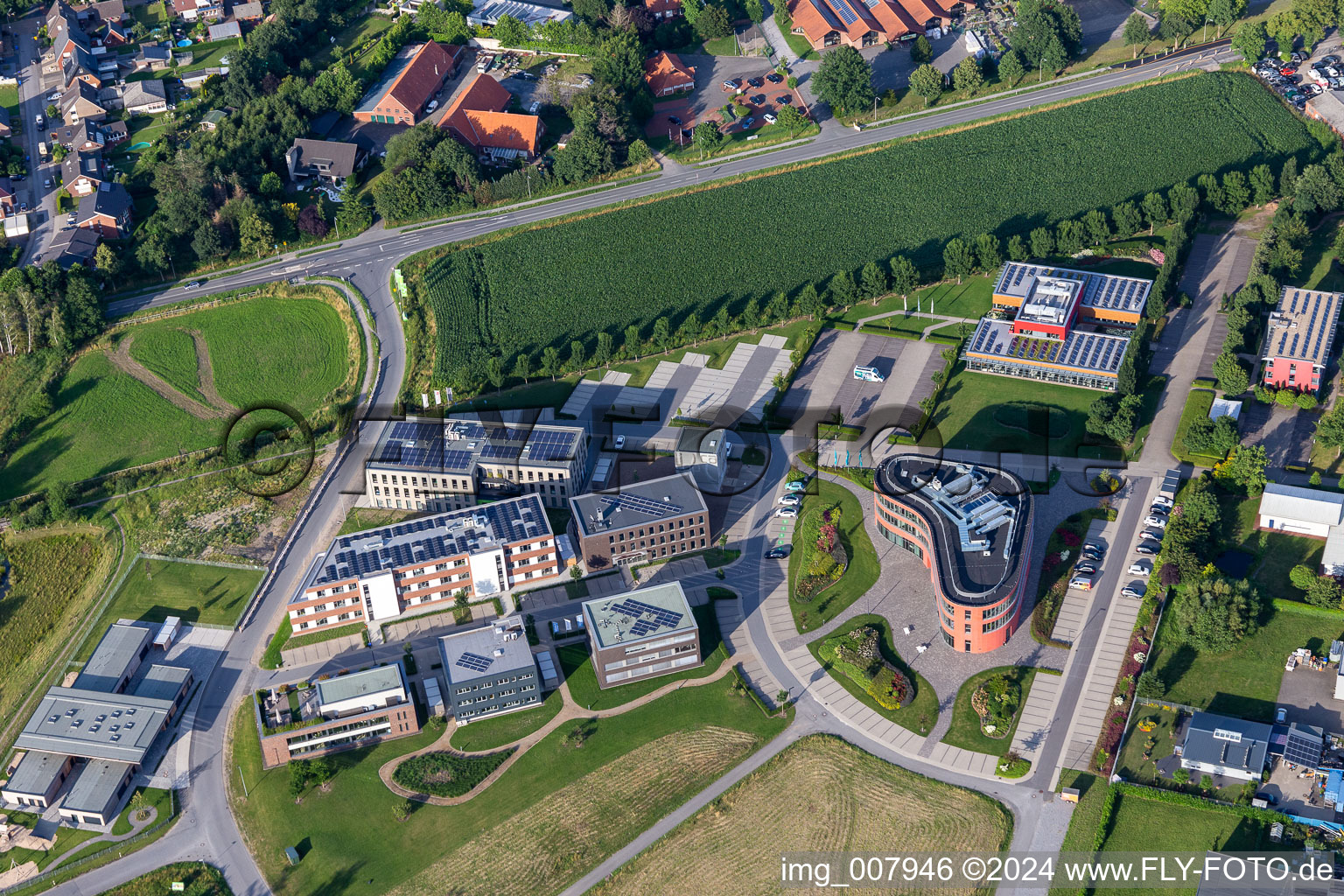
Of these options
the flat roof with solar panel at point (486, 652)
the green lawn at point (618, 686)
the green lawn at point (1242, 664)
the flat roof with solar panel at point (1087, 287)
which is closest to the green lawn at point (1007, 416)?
the flat roof with solar panel at point (1087, 287)

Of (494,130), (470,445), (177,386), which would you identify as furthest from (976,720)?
(494,130)

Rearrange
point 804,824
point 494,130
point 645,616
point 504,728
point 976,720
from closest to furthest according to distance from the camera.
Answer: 1. point 804,824
2. point 976,720
3. point 504,728
4. point 645,616
5. point 494,130

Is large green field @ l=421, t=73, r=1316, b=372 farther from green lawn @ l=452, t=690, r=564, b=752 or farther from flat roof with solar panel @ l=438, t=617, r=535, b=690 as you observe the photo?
green lawn @ l=452, t=690, r=564, b=752

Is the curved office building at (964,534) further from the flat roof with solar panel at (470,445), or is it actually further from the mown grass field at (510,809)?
the flat roof with solar panel at (470,445)

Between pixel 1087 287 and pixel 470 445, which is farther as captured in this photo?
pixel 1087 287

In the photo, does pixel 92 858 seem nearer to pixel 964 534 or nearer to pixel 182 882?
pixel 182 882

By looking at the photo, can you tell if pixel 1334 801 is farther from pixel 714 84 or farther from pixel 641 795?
pixel 714 84
